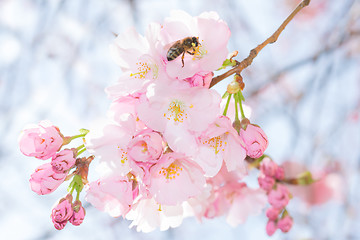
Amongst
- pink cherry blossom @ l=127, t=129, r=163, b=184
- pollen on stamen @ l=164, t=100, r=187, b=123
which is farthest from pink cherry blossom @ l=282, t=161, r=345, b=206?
pink cherry blossom @ l=127, t=129, r=163, b=184

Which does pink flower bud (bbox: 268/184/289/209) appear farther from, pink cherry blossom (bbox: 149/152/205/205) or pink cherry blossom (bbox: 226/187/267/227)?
pink cherry blossom (bbox: 149/152/205/205)

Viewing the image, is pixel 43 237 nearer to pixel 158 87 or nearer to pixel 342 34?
pixel 158 87

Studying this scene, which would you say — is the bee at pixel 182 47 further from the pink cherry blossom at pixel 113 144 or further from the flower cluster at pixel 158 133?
the pink cherry blossom at pixel 113 144

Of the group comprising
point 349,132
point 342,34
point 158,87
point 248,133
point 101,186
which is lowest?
point 349,132

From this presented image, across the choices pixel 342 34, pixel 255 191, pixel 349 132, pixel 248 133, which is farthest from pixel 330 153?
pixel 248 133

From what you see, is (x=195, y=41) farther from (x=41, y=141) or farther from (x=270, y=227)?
(x=270, y=227)

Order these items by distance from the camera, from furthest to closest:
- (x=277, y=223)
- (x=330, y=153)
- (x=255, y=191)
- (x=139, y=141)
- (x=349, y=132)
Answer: (x=349, y=132) → (x=330, y=153) → (x=255, y=191) → (x=277, y=223) → (x=139, y=141)

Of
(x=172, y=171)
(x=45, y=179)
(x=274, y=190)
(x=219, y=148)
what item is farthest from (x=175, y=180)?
(x=274, y=190)
